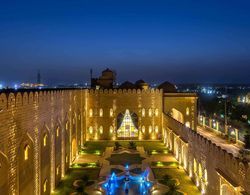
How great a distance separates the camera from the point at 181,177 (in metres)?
19.1

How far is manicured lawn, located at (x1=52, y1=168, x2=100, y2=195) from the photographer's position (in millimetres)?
16655

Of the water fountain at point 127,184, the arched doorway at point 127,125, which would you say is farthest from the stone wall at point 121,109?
the water fountain at point 127,184

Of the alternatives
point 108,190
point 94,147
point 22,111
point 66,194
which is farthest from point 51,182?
point 94,147

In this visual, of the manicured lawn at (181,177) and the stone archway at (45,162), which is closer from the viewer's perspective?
the stone archway at (45,162)

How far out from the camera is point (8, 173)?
9875mm

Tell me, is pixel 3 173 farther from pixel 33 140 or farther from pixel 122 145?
pixel 122 145

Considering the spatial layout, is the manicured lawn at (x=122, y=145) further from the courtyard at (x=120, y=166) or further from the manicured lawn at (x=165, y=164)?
the manicured lawn at (x=165, y=164)

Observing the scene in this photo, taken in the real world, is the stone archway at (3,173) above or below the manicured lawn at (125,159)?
above

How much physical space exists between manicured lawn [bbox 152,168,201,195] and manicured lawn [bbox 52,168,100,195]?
12.9ft

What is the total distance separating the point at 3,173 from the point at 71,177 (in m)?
10.2

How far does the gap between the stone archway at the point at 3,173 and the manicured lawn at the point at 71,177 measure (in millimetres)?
6998

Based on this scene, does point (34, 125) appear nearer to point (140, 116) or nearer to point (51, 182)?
point (51, 182)

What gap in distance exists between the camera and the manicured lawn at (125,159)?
23141 mm

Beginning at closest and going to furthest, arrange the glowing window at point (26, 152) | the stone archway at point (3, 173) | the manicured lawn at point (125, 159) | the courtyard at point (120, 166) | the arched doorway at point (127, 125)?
the stone archway at point (3, 173) → the glowing window at point (26, 152) → the courtyard at point (120, 166) → the manicured lawn at point (125, 159) → the arched doorway at point (127, 125)
